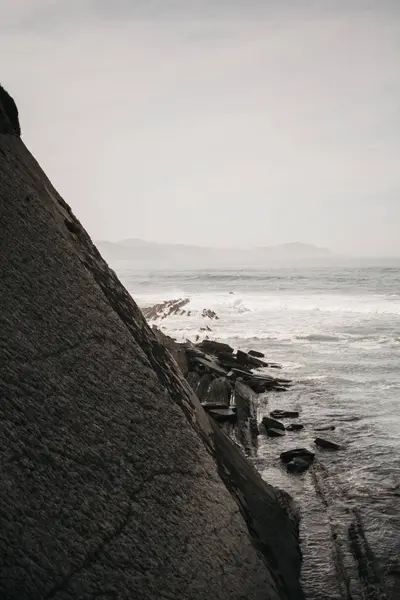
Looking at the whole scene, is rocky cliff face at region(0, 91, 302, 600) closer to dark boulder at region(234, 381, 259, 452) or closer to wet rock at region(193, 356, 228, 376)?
dark boulder at region(234, 381, 259, 452)

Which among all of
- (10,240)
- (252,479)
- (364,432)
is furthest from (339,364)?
(10,240)

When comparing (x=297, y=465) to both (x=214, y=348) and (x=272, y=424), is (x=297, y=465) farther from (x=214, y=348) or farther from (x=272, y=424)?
(x=214, y=348)

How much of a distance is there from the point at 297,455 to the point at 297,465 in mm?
306

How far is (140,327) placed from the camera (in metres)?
3.30

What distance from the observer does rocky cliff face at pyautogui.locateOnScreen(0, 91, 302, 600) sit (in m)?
2.00

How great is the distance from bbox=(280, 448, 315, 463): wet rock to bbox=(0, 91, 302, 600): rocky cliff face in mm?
2613

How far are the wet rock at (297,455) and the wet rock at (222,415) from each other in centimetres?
148

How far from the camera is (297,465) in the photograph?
18.7 feet

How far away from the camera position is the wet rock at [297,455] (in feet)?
19.5

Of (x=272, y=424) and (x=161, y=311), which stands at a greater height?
(x=161, y=311)

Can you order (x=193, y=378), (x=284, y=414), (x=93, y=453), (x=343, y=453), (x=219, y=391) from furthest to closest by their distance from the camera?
1. (x=193, y=378)
2. (x=219, y=391)
3. (x=284, y=414)
4. (x=343, y=453)
5. (x=93, y=453)

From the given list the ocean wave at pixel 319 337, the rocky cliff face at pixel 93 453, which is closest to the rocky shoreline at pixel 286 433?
the rocky cliff face at pixel 93 453

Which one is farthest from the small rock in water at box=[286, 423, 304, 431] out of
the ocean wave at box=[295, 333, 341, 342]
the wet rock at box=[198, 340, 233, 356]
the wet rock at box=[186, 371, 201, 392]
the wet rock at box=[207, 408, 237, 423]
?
the ocean wave at box=[295, 333, 341, 342]

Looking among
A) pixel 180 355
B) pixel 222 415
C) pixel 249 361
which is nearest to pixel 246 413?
pixel 222 415
